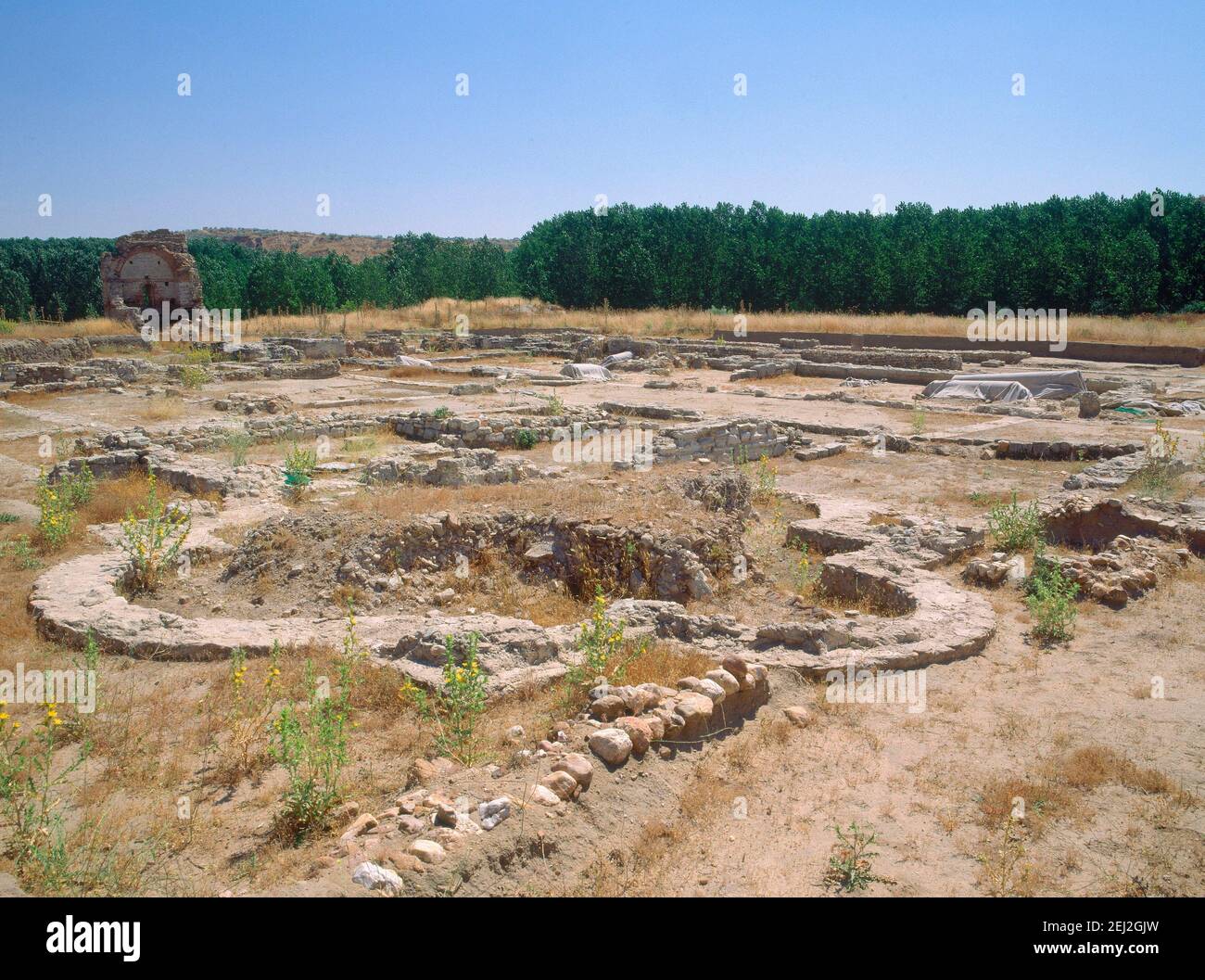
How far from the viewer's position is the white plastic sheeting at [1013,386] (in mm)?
20656

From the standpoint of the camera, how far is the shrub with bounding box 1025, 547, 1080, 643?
660 centimetres

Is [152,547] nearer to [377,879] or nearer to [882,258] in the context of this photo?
[377,879]

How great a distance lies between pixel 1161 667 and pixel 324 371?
941 inches

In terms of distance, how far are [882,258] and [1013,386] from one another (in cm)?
2600

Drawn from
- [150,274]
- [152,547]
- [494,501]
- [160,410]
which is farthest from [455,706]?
[150,274]

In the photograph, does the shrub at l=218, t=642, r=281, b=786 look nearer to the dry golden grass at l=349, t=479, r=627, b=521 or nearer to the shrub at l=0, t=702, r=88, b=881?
the shrub at l=0, t=702, r=88, b=881

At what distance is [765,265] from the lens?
49.1m

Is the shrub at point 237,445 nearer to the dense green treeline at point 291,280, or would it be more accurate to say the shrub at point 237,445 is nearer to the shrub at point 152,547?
the shrub at point 152,547

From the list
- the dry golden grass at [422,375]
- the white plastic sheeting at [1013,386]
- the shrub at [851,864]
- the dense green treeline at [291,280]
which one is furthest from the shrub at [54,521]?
the dense green treeline at [291,280]

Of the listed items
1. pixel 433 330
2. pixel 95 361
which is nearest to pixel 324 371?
pixel 95 361

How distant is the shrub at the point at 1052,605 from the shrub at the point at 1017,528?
1.19 meters

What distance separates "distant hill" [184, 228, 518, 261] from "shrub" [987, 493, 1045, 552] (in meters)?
110

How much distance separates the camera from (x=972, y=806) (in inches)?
172
